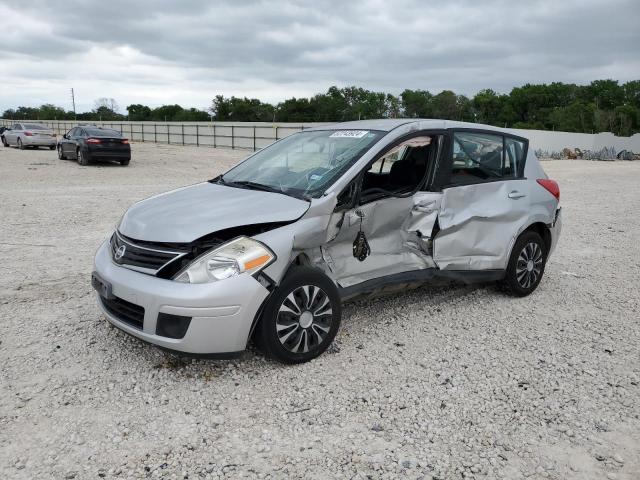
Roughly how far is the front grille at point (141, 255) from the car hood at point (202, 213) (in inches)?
2.3

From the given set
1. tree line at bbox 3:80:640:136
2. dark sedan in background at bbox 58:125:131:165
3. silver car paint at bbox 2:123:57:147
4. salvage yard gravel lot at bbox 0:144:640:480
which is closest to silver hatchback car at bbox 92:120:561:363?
salvage yard gravel lot at bbox 0:144:640:480

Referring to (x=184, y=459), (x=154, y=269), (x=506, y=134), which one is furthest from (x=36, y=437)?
(x=506, y=134)

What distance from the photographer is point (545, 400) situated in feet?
11.0

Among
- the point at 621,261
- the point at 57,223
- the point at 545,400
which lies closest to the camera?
the point at 545,400

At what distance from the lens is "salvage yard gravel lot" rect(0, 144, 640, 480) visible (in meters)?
2.73

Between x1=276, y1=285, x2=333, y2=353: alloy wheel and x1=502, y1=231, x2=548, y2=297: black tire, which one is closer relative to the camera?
x1=276, y1=285, x2=333, y2=353: alloy wheel

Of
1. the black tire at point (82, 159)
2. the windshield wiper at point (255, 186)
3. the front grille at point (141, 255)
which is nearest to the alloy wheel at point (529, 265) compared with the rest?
the windshield wiper at point (255, 186)

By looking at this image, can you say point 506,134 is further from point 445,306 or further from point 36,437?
point 36,437

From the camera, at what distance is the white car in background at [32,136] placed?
27.0 meters

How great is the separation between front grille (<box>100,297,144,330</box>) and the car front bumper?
0.11 feet

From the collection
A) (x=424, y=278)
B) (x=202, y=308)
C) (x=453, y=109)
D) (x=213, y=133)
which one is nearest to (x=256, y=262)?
(x=202, y=308)

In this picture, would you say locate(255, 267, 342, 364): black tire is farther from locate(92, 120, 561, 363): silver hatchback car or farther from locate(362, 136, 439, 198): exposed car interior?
locate(362, 136, 439, 198): exposed car interior

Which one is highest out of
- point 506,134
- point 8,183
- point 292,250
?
point 506,134

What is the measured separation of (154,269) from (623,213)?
10.5m
